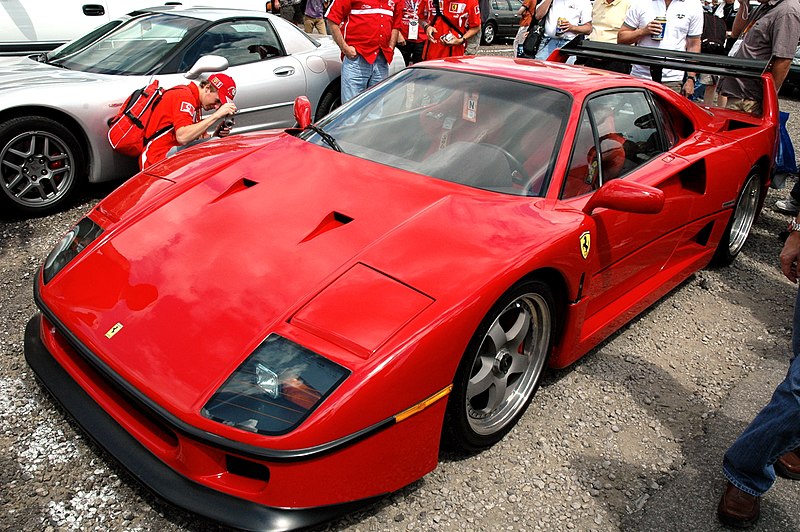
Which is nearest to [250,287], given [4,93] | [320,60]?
[4,93]

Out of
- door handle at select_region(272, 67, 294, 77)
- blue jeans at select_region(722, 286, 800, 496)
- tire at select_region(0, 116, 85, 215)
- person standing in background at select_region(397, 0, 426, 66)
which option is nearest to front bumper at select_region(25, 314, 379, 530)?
blue jeans at select_region(722, 286, 800, 496)

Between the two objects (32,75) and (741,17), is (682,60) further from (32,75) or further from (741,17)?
(32,75)

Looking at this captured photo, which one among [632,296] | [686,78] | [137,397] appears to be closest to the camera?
[137,397]

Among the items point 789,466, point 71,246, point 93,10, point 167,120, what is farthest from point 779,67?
point 93,10

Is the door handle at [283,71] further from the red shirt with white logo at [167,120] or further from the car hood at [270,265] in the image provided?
the car hood at [270,265]

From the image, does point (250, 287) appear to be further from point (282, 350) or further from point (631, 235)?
point (631, 235)

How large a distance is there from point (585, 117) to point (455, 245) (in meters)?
1.03

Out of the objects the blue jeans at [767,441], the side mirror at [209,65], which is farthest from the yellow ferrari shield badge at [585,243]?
the side mirror at [209,65]

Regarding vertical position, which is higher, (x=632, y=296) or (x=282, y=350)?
(x=282, y=350)

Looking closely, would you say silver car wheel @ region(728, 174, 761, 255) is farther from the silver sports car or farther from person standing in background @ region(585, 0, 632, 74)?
the silver sports car

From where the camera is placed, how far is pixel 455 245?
225cm

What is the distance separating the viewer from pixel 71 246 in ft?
8.25

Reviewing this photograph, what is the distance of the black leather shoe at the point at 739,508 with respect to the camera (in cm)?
221

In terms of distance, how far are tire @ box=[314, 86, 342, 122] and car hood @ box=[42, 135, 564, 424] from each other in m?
3.30
